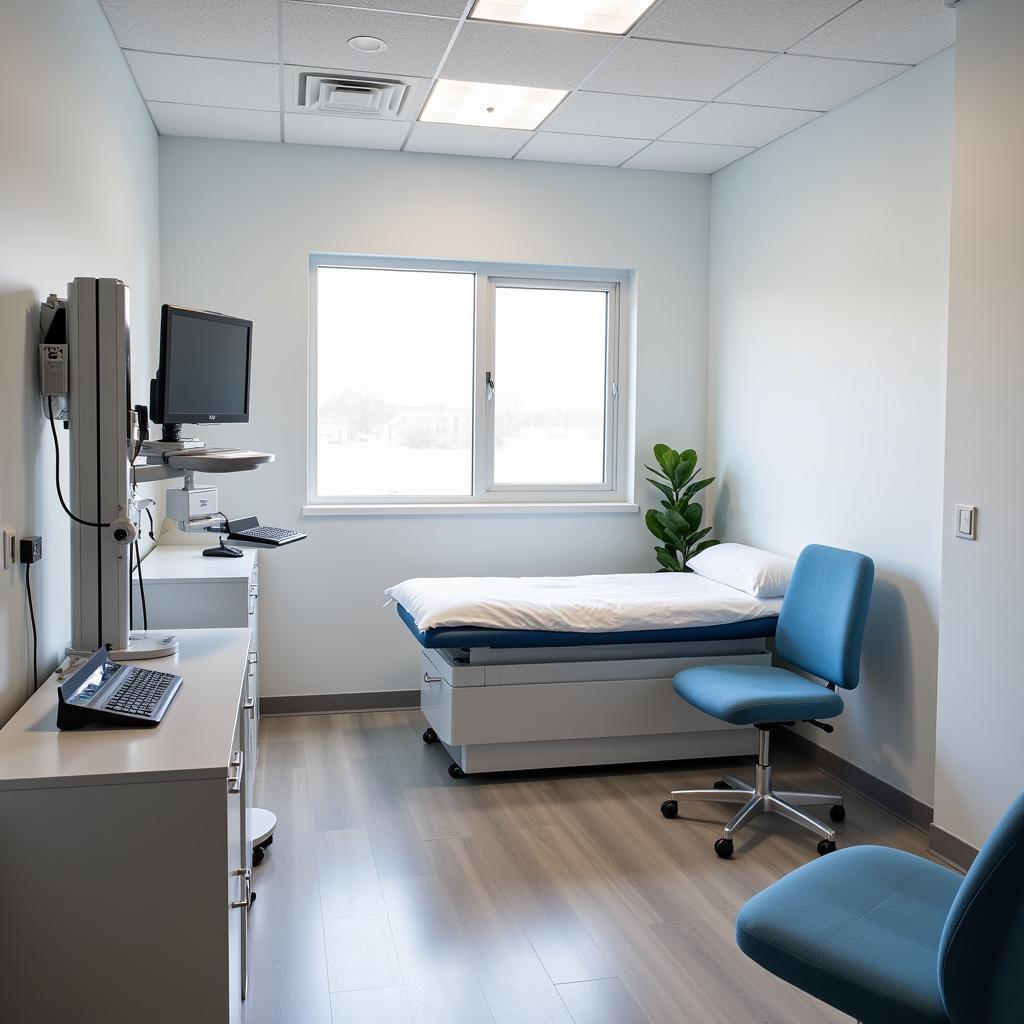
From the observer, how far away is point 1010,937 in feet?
4.72

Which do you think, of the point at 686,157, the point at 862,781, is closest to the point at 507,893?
the point at 862,781

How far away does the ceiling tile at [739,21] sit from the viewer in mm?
2990

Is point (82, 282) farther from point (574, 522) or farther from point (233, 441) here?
point (574, 522)

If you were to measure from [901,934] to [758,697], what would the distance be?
5.08 ft

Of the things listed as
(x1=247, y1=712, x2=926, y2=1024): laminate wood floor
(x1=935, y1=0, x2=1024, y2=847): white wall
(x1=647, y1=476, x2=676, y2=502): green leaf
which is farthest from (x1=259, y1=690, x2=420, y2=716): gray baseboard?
(x1=935, y1=0, x2=1024, y2=847): white wall

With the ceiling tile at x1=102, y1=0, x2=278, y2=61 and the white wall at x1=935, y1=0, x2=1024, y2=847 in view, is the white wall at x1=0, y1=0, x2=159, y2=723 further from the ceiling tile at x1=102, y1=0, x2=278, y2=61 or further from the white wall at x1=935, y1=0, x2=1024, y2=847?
the white wall at x1=935, y1=0, x2=1024, y2=847

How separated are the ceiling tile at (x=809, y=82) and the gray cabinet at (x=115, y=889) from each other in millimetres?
3093

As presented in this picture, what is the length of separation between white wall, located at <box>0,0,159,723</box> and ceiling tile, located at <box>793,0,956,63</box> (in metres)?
2.28

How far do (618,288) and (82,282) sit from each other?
10.9 feet

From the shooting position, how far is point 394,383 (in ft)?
16.2

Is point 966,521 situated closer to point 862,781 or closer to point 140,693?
point 862,781

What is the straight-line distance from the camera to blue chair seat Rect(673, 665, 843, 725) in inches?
129

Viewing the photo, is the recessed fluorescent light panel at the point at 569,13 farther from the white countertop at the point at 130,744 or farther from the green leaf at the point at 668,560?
the green leaf at the point at 668,560

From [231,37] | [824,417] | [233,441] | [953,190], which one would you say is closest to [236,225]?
[233,441]
